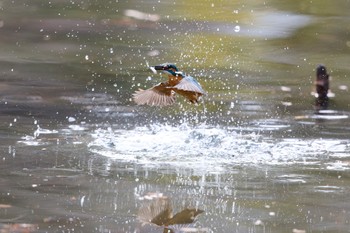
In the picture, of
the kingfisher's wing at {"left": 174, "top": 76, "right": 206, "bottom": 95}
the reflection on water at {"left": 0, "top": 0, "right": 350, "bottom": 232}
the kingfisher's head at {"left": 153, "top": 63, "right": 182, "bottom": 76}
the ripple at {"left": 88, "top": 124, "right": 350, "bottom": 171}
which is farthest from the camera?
the ripple at {"left": 88, "top": 124, "right": 350, "bottom": 171}

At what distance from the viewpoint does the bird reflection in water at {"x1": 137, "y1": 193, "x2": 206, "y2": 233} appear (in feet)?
17.8

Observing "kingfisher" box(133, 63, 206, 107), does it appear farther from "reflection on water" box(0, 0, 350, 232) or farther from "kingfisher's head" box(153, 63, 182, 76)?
"reflection on water" box(0, 0, 350, 232)

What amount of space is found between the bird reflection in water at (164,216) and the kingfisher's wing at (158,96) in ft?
4.52

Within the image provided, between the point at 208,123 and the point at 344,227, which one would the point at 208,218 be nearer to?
the point at 344,227

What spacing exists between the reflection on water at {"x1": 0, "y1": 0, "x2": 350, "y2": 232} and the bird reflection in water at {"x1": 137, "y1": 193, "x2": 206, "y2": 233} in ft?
0.11

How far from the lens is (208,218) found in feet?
18.7

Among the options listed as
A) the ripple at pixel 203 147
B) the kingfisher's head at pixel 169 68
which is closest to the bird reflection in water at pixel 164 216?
the ripple at pixel 203 147

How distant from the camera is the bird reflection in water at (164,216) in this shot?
17.8 feet

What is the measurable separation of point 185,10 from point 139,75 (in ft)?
13.0

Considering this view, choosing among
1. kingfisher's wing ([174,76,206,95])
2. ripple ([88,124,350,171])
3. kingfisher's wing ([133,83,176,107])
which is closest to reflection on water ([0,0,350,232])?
ripple ([88,124,350,171])

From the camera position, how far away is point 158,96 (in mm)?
7461

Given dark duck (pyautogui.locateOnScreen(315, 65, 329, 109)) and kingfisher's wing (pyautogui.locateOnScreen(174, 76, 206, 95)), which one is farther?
dark duck (pyautogui.locateOnScreen(315, 65, 329, 109))

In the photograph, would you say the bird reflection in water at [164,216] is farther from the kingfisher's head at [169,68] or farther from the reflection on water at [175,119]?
the kingfisher's head at [169,68]

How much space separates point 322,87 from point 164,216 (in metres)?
4.72
